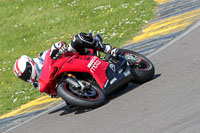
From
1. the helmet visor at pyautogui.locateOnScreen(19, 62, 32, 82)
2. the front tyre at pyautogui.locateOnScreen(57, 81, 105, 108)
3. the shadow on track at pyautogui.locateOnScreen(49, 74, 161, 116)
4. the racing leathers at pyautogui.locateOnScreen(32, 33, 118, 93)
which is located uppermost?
the racing leathers at pyautogui.locateOnScreen(32, 33, 118, 93)

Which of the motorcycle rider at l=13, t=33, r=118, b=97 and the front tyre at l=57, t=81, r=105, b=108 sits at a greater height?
the motorcycle rider at l=13, t=33, r=118, b=97

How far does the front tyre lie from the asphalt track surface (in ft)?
0.44

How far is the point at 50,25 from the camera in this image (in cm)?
1493

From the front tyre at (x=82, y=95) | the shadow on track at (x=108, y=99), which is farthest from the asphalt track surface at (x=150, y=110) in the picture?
the front tyre at (x=82, y=95)

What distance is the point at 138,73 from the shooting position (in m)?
7.10

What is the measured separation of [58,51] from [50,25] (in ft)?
28.0

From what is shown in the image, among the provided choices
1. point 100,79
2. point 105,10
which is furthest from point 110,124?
point 105,10

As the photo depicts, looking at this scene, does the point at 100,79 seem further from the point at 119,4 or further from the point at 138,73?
the point at 119,4

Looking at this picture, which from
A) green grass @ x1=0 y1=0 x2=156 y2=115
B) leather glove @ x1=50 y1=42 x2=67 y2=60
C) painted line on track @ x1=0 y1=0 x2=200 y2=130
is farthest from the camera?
green grass @ x1=0 y1=0 x2=156 y2=115

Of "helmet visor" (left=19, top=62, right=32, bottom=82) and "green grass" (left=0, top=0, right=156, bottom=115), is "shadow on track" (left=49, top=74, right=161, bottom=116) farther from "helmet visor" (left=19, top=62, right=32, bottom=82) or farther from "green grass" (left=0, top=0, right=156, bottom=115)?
"green grass" (left=0, top=0, right=156, bottom=115)

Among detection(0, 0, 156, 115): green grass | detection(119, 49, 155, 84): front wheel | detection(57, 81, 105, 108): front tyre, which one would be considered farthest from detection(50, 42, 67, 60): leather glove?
detection(0, 0, 156, 115): green grass

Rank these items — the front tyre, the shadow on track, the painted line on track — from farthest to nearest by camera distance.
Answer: the painted line on track
the shadow on track
the front tyre

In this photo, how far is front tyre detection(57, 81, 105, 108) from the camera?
610 cm

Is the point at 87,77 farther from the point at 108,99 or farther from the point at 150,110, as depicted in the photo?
the point at 150,110
